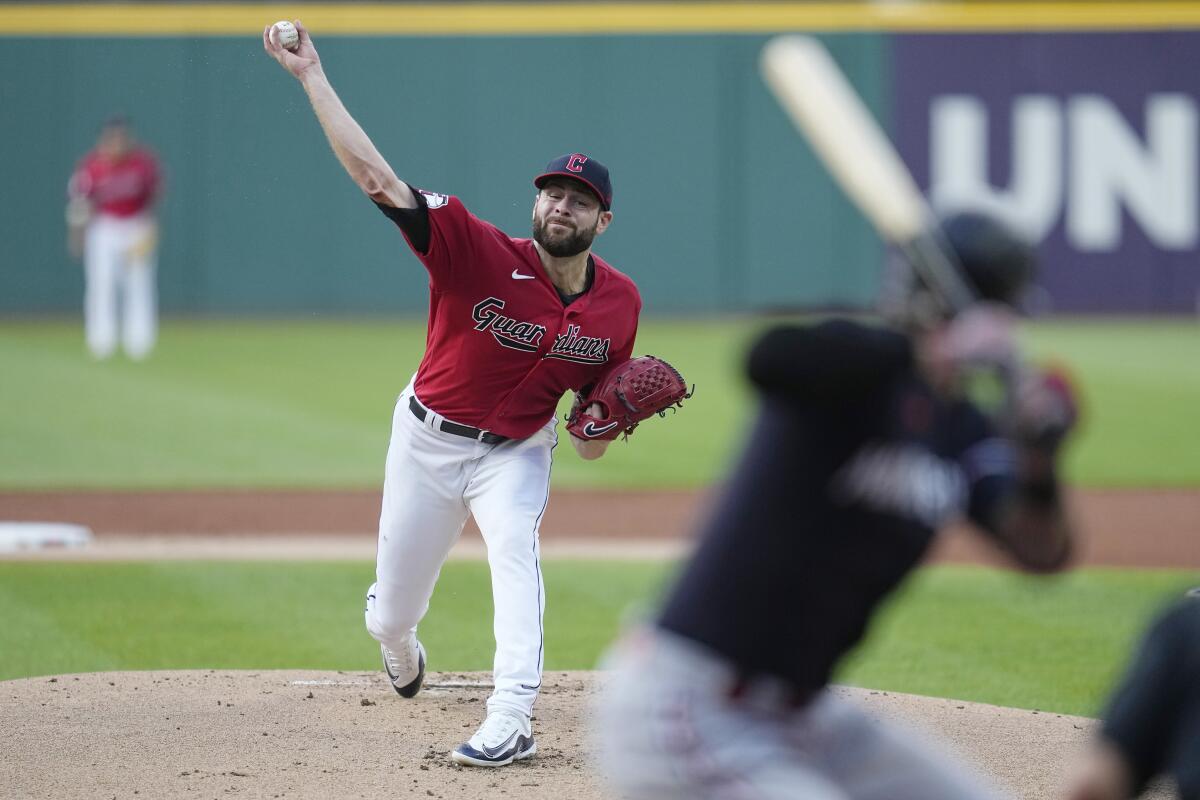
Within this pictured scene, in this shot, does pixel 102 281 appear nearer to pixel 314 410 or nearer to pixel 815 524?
pixel 314 410

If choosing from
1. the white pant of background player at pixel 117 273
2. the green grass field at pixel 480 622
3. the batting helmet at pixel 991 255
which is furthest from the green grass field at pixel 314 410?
the batting helmet at pixel 991 255

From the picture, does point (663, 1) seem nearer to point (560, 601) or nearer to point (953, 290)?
point (560, 601)

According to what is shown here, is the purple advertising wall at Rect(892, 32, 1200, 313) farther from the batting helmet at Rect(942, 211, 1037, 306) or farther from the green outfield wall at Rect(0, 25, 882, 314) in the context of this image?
the batting helmet at Rect(942, 211, 1037, 306)

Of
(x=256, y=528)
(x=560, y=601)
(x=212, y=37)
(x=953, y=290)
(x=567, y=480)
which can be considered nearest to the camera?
(x=953, y=290)

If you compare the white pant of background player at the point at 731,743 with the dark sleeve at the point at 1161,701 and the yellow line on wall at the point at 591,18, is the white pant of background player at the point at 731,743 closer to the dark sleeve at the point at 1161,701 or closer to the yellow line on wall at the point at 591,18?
the dark sleeve at the point at 1161,701

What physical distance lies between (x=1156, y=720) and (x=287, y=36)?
3.67 meters

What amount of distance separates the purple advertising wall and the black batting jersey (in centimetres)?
2047

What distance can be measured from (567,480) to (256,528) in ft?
9.69

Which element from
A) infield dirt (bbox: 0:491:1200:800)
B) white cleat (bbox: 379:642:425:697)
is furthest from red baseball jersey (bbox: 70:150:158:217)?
white cleat (bbox: 379:642:425:697)

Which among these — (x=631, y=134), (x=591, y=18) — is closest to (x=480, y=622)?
(x=631, y=134)

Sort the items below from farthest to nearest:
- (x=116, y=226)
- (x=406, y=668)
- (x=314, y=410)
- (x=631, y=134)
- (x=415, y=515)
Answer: (x=631, y=134), (x=116, y=226), (x=314, y=410), (x=406, y=668), (x=415, y=515)

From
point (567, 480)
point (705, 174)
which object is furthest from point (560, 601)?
point (705, 174)

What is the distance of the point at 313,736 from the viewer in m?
5.51

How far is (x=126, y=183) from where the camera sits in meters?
17.9
